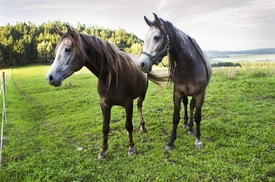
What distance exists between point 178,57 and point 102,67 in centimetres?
134

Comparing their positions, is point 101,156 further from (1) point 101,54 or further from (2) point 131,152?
(1) point 101,54

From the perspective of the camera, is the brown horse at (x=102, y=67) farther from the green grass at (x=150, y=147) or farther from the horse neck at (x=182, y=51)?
the horse neck at (x=182, y=51)

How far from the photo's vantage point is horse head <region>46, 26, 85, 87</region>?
257 centimetres

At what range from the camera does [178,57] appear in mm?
3406

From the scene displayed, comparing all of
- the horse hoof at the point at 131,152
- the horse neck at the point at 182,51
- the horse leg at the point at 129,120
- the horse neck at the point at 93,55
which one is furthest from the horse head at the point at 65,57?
the horse hoof at the point at 131,152

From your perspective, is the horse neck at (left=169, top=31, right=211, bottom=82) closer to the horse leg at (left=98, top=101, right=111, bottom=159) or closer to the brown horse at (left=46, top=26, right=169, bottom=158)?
the brown horse at (left=46, top=26, right=169, bottom=158)

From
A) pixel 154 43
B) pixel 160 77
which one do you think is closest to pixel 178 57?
pixel 154 43

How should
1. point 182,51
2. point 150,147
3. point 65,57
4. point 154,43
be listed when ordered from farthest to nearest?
point 150,147, point 182,51, point 154,43, point 65,57

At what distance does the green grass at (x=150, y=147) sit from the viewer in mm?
3057

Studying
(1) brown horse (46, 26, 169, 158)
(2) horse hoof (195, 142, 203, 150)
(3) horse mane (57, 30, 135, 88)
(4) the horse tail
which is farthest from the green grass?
(3) horse mane (57, 30, 135, 88)

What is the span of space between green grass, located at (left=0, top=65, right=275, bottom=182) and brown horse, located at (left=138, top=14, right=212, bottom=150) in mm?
542

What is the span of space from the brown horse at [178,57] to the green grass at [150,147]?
1.78 ft

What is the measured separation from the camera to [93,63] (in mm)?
3105

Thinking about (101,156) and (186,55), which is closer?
(186,55)
